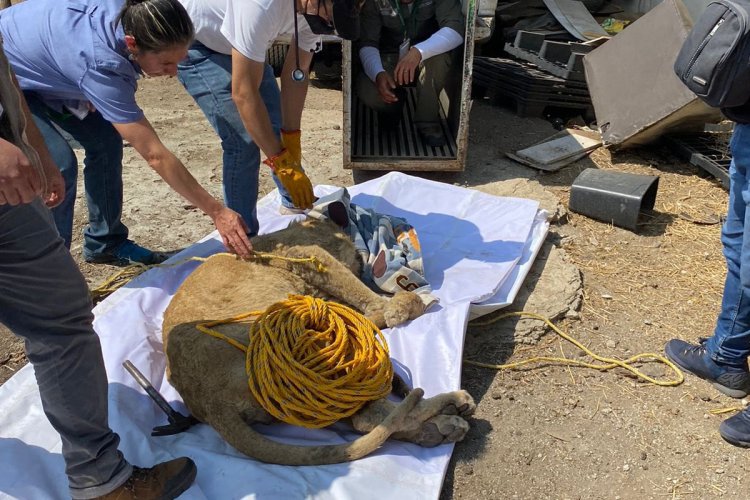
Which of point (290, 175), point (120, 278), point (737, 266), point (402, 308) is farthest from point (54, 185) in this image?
point (737, 266)

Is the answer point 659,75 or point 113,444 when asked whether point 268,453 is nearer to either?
point 113,444

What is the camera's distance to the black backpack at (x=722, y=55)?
2506mm

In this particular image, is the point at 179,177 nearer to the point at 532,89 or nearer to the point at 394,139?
the point at 394,139

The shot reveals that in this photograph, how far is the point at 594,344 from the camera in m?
3.51

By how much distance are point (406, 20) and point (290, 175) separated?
102 inches

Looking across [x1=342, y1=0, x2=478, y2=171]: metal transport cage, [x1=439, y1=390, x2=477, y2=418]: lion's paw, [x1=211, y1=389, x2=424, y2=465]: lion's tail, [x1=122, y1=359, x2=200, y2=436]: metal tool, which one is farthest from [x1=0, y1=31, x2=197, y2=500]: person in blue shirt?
[x1=342, y1=0, x2=478, y2=171]: metal transport cage

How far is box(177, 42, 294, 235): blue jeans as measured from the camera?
378 cm

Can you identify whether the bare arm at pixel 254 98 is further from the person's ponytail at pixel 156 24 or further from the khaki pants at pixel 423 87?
the khaki pants at pixel 423 87

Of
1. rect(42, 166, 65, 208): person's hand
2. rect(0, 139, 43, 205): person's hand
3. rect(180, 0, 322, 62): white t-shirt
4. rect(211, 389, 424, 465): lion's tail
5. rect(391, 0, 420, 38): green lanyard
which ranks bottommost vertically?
rect(211, 389, 424, 465): lion's tail

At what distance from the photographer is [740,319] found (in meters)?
2.98

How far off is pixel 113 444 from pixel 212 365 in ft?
1.74

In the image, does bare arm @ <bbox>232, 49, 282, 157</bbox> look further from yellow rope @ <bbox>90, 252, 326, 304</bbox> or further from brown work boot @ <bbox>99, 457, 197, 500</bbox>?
brown work boot @ <bbox>99, 457, 197, 500</bbox>

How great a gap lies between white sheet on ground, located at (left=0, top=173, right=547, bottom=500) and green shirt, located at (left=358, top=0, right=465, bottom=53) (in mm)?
1446

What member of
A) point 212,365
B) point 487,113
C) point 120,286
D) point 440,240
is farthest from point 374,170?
point 212,365
